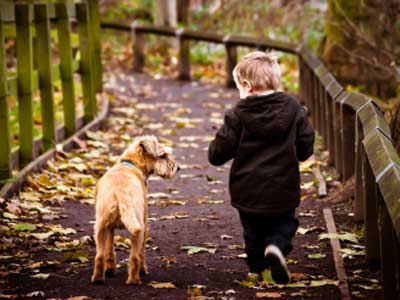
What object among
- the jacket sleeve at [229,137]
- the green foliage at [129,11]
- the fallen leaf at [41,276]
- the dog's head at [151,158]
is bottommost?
the fallen leaf at [41,276]

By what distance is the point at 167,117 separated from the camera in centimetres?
1566

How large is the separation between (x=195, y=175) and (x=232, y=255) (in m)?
3.94

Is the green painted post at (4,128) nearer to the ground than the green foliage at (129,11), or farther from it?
nearer to the ground

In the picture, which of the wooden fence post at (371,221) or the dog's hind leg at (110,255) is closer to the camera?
the dog's hind leg at (110,255)

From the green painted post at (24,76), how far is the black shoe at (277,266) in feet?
16.7

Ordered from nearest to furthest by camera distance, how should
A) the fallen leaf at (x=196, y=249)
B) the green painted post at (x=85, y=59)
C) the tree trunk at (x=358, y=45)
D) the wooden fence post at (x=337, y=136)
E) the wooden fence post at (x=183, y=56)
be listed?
the fallen leaf at (x=196, y=249) < the wooden fence post at (x=337, y=136) < the green painted post at (x=85, y=59) < the tree trunk at (x=358, y=45) < the wooden fence post at (x=183, y=56)

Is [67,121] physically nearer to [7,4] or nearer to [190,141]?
[190,141]

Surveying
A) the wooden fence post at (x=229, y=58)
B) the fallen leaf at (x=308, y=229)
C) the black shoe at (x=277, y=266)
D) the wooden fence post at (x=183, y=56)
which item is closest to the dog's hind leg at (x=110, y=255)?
the black shoe at (x=277, y=266)

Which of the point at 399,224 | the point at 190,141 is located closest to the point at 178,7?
the point at 190,141

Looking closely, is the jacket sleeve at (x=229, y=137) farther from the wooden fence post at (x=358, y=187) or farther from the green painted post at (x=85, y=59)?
the green painted post at (x=85, y=59)

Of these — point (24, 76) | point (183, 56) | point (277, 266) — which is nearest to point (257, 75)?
point (277, 266)

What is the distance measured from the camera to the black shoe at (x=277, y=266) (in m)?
5.62

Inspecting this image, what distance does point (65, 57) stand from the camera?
12289mm

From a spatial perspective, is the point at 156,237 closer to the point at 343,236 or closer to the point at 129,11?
the point at 343,236
